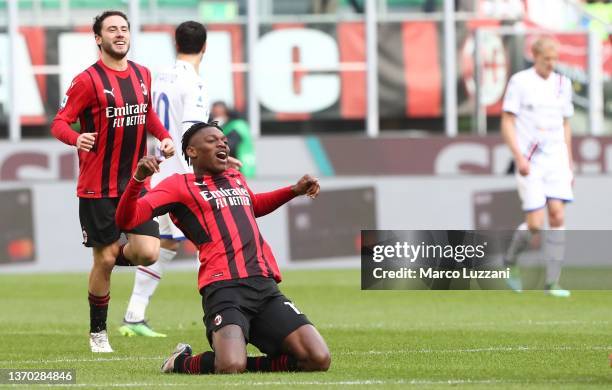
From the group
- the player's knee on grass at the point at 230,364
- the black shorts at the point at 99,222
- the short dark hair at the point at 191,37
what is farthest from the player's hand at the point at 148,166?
the short dark hair at the point at 191,37

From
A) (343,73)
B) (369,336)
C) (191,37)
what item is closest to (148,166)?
(191,37)

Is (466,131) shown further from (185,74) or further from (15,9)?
(185,74)

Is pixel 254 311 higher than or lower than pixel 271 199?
lower

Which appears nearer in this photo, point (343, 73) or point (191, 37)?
point (191, 37)

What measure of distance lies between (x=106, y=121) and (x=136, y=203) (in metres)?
1.66

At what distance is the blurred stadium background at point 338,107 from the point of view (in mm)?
18531

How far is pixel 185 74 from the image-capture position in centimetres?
1115

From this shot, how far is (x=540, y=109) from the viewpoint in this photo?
14.4 metres

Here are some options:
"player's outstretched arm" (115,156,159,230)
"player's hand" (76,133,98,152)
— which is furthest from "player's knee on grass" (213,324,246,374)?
"player's hand" (76,133,98,152)

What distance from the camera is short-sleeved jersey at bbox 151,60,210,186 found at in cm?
1104

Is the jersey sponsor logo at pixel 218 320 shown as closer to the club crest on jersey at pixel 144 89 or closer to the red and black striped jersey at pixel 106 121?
the red and black striped jersey at pixel 106 121

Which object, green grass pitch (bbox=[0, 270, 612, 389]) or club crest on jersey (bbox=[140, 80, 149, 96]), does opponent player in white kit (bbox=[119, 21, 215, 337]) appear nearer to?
green grass pitch (bbox=[0, 270, 612, 389])

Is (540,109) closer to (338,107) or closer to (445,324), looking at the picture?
(445,324)

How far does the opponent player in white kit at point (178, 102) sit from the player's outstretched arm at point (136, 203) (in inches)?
102
